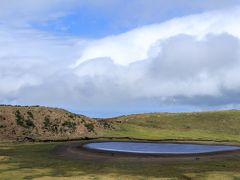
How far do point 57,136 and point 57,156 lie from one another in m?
51.4

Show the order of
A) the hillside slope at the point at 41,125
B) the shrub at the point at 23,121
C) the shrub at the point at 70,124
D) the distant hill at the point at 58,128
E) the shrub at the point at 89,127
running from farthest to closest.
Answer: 1. the shrub at the point at 89,127
2. the shrub at the point at 70,124
3. the shrub at the point at 23,121
4. the distant hill at the point at 58,128
5. the hillside slope at the point at 41,125

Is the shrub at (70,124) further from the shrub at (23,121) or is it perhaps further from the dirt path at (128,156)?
the dirt path at (128,156)

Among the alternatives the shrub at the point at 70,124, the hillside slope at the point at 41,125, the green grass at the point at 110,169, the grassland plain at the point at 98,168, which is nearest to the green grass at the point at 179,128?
the hillside slope at the point at 41,125

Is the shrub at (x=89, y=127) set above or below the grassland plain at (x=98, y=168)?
above

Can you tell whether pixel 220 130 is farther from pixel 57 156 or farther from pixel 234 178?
pixel 234 178

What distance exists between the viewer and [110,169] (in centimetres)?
7000

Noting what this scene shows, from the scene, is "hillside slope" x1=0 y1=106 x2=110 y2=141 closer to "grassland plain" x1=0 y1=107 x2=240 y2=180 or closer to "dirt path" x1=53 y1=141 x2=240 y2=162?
"grassland plain" x1=0 y1=107 x2=240 y2=180

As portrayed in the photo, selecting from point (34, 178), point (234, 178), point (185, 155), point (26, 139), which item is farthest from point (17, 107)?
point (234, 178)

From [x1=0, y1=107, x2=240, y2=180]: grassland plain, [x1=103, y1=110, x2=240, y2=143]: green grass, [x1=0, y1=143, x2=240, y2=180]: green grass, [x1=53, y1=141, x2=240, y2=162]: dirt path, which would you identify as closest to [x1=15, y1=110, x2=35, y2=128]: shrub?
[x1=103, y1=110, x2=240, y2=143]: green grass

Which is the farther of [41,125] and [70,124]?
[70,124]

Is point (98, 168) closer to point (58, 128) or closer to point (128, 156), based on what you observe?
point (128, 156)

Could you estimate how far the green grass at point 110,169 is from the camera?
209 feet

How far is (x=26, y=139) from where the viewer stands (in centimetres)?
12888

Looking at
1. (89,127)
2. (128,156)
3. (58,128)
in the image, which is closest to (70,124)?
(58,128)
